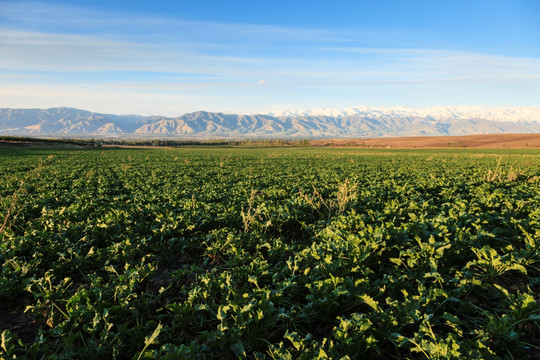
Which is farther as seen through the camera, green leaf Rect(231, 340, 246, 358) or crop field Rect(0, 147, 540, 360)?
crop field Rect(0, 147, 540, 360)

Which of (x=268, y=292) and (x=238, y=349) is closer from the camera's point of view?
(x=238, y=349)

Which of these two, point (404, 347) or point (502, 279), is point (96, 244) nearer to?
point (404, 347)

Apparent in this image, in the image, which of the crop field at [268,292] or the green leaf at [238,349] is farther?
the crop field at [268,292]

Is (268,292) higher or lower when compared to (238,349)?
higher

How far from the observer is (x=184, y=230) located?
7.55m

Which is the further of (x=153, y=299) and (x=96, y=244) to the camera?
(x=96, y=244)

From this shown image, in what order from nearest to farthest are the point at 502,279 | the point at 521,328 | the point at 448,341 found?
the point at 448,341
the point at 521,328
the point at 502,279

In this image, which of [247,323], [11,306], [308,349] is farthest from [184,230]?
[308,349]

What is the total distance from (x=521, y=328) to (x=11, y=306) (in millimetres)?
7784

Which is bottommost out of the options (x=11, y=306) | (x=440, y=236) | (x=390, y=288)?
(x=11, y=306)

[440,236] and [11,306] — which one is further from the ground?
[440,236]

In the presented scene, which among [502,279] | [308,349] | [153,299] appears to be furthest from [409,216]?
[153,299]

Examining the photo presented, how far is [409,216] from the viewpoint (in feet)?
26.5

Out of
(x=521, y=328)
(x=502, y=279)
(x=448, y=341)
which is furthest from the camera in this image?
(x=502, y=279)
